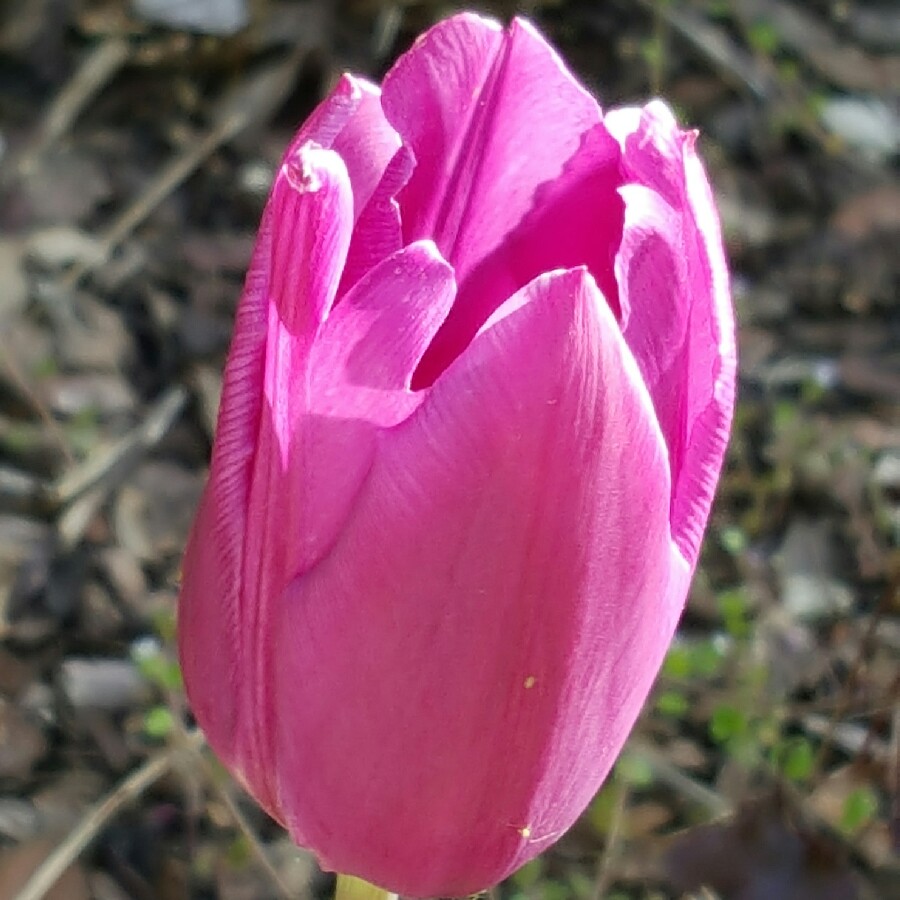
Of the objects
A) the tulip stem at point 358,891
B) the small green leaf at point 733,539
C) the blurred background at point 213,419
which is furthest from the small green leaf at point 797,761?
the tulip stem at point 358,891

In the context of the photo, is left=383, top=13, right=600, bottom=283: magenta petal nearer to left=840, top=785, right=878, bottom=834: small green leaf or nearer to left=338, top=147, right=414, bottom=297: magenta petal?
Answer: left=338, top=147, right=414, bottom=297: magenta petal

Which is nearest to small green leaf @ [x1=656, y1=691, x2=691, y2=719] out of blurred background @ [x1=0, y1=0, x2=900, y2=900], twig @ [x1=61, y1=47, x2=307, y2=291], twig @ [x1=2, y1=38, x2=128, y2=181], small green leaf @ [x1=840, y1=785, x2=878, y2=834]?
blurred background @ [x1=0, y1=0, x2=900, y2=900]

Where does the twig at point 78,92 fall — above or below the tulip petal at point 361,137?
below

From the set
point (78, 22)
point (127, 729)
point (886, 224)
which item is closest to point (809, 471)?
point (886, 224)

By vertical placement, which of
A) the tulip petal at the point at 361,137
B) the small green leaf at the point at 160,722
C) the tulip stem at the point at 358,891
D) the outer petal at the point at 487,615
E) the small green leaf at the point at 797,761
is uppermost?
the tulip petal at the point at 361,137

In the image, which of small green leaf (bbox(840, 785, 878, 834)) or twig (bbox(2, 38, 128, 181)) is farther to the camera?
twig (bbox(2, 38, 128, 181))

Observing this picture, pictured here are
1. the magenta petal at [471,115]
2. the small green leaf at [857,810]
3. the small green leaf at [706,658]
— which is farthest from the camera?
the small green leaf at [706,658]

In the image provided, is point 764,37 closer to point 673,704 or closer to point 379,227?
point 673,704

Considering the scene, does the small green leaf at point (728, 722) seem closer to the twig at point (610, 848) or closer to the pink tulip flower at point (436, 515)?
the twig at point (610, 848)
